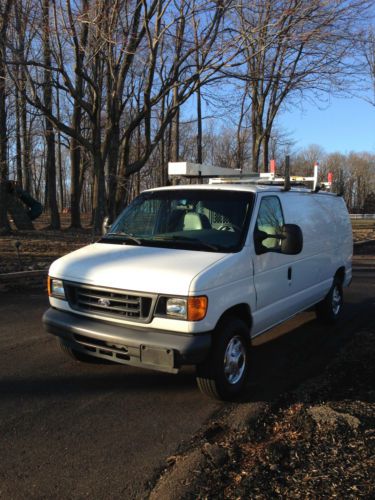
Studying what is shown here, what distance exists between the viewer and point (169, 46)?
13.6 meters

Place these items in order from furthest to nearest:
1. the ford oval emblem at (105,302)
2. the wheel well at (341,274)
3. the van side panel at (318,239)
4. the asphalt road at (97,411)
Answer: the wheel well at (341,274)
the van side panel at (318,239)
the ford oval emblem at (105,302)
the asphalt road at (97,411)

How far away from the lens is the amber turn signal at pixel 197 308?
3625 millimetres

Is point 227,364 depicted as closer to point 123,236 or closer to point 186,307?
point 186,307

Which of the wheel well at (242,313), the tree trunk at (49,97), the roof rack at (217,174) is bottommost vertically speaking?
the wheel well at (242,313)

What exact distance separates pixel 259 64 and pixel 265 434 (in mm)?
14340

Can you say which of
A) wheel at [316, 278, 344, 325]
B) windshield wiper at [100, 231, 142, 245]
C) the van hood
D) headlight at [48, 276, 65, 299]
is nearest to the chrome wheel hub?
the van hood

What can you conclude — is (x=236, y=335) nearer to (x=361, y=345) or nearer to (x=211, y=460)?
(x=211, y=460)

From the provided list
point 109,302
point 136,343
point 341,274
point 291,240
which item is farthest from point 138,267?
point 341,274

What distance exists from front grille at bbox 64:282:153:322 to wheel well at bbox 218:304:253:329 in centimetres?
76

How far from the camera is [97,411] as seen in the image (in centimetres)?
389

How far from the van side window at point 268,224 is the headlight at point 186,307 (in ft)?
3.62

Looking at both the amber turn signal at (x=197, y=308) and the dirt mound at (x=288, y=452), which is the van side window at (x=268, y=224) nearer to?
the amber turn signal at (x=197, y=308)

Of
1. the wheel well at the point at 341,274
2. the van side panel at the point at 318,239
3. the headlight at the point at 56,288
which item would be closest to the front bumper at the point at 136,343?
the headlight at the point at 56,288

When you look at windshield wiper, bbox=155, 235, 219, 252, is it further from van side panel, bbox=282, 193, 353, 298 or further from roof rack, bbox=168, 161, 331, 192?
roof rack, bbox=168, 161, 331, 192
